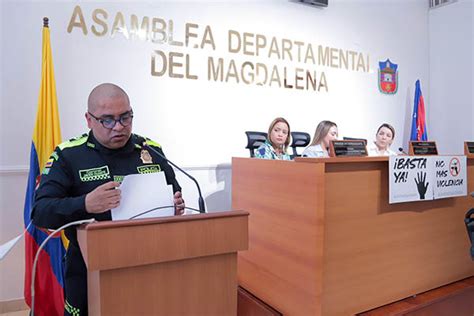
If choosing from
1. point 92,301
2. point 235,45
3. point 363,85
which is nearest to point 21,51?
point 235,45

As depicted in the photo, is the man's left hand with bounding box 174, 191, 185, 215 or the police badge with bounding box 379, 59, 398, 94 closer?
the man's left hand with bounding box 174, 191, 185, 215

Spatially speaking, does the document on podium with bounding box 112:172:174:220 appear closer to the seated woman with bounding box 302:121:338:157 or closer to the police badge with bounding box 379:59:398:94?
the seated woman with bounding box 302:121:338:157

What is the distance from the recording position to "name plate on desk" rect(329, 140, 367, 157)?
1.67m

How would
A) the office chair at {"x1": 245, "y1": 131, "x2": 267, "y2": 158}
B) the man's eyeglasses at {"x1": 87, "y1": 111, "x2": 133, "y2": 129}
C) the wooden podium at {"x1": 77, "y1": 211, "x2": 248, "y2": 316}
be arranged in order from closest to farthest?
the wooden podium at {"x1": 77, "y1": 211, "x2": 248, "y2": 316} < the man's eyeglasses at {"x1": 87, "y1": 111, "x2": 133, "y2": 129} < the office chair at {"x1": 245, "y1": 131, "x2": 267, "y2": 158}

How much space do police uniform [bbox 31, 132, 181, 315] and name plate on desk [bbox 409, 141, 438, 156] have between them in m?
1.37

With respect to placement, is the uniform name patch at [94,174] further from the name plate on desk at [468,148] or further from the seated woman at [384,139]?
the seated woman at [384,139]

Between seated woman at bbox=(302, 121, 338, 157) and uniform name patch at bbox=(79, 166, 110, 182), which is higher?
seated woman at bbox=(302, 121, 338, 157)

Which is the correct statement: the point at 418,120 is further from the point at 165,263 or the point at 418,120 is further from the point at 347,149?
the point at 165,263

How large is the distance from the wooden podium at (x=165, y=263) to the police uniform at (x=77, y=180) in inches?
9.6

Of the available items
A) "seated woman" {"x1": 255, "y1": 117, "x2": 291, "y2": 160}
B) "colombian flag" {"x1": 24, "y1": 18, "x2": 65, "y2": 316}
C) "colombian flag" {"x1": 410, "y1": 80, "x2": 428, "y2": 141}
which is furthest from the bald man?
"colombian flag" {"x1": 410, "y1": 80, "x2": 428, "y2": 141}

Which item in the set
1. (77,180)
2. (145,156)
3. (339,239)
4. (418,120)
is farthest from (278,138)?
(418,120)

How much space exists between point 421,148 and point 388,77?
3.06 m

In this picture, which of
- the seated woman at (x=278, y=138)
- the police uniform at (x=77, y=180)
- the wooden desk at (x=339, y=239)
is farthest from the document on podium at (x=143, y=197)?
the seated woman at (x=278, y=138)

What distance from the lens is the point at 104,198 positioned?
46.4 inches
